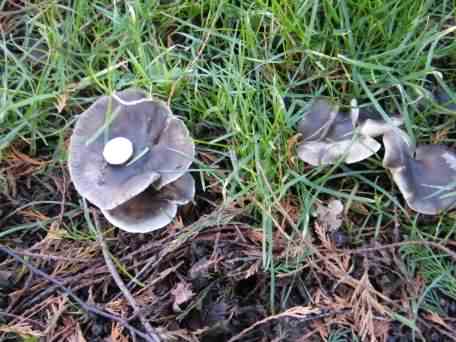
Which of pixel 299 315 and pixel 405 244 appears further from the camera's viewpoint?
pixel 405 244

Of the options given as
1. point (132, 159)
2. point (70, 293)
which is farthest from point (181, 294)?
point (132, 159)

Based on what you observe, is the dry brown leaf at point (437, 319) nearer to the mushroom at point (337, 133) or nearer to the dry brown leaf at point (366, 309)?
the dry brown leaf at point (366, 309)

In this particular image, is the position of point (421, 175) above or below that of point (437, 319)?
above

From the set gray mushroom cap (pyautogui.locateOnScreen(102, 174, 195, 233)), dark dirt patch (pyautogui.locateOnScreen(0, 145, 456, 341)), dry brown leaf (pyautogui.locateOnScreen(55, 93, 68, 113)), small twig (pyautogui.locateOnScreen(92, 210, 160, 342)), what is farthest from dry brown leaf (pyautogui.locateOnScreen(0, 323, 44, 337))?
dry brown leaf (pyautogui.locateOnScreen(55, 93, 68, 113))

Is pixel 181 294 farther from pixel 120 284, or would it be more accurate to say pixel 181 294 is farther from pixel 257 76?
pixel 257 76

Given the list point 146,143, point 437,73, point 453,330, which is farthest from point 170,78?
point 453,330

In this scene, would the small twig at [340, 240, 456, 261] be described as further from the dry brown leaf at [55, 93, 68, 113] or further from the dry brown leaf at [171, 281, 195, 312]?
the dry brown leaf at [55, 93, 68, 113]

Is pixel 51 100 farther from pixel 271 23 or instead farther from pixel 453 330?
pixel 453 330

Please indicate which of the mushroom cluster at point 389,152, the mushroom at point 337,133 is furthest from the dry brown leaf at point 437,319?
the mushroom at point 337,133
